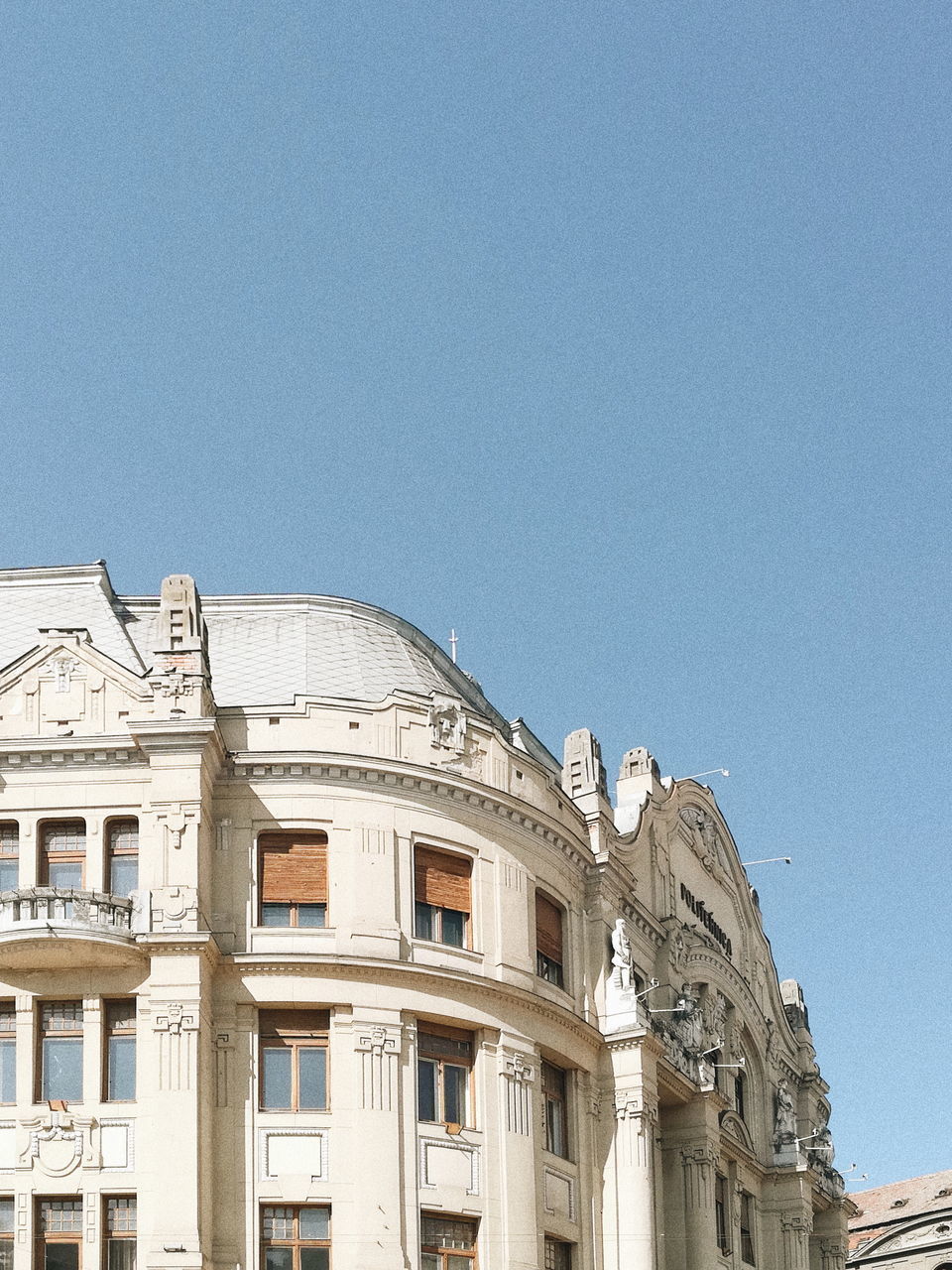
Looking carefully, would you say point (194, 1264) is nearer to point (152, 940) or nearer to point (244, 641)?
point (152, 940)

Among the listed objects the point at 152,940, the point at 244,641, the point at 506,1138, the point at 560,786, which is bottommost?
the point at 506,1138

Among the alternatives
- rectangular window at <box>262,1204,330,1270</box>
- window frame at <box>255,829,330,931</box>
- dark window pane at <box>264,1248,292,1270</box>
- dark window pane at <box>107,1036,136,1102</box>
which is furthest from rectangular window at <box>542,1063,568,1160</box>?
dark window pane at <box>107,1036,136,1102</box>

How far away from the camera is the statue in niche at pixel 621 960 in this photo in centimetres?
5075

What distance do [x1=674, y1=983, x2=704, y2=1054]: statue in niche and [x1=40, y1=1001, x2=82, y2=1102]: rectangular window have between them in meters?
16.6

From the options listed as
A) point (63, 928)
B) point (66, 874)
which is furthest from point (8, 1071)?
point (66, 874)

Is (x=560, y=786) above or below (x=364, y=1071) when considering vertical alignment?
above

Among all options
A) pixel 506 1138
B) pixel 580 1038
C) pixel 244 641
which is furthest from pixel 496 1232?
pixel 244 641

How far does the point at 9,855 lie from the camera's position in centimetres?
4491

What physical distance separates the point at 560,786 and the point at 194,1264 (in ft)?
50.0

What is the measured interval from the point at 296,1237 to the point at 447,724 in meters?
11.4

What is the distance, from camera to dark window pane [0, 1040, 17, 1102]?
1697 inches

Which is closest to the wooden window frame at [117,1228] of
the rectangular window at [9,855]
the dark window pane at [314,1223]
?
the dark window pane at [314,1223]

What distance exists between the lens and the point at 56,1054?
43.5 metres

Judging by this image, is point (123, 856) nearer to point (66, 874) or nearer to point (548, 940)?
point (66, 874)
